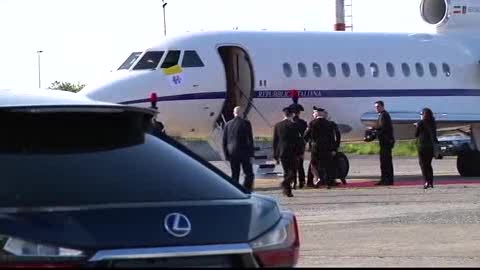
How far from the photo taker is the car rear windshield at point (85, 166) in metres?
6.02

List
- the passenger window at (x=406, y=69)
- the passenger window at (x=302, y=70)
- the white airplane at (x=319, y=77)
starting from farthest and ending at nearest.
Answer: the passenger window at (x=406, y=69), the passenger window at (x=302, y=70), the white airplane at (x=319, y=77)

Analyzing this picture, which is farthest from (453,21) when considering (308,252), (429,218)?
(308,252)

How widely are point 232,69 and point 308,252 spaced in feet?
47.5

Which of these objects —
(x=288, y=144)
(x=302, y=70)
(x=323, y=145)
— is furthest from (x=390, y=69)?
(x=288, y=144)

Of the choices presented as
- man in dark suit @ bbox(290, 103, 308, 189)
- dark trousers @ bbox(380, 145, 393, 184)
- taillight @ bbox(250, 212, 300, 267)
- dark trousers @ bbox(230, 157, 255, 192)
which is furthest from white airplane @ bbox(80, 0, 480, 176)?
taillight @ bbox(250, 212, 300, 267)

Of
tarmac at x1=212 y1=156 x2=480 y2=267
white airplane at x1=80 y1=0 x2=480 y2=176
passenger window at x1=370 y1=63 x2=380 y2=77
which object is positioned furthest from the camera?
passenger window at x1=370 y1=63 x2=380 y2=77

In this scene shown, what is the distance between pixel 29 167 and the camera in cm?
612

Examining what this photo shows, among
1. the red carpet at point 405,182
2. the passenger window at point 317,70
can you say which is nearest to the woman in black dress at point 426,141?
the red carpet at point 405,182

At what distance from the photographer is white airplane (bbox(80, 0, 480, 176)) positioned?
2500 cm

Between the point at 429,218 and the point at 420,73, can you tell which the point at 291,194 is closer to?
the point at 429,218

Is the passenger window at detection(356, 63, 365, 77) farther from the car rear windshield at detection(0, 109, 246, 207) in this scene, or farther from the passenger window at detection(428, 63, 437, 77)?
the car rear windshield at detection(0, 109, 246, 207)

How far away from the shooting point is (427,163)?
70.5 feet

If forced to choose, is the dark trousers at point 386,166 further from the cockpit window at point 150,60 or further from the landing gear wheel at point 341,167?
the cockpit window at point 150,60

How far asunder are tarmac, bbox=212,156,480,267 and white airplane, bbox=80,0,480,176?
3384 mm
